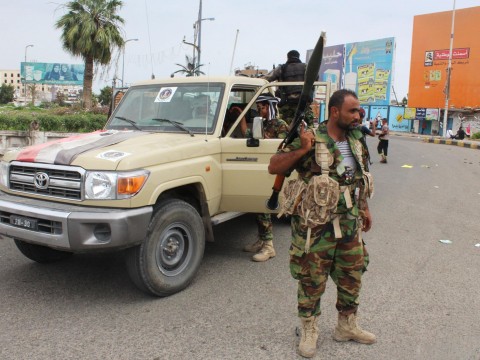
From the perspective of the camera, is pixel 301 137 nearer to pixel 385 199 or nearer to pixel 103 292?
pixel 103 292

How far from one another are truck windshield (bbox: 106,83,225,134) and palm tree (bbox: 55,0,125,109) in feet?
63.8

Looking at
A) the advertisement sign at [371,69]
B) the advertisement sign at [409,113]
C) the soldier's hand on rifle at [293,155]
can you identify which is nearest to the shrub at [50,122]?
the soldier's hand on rifle at [293,155]

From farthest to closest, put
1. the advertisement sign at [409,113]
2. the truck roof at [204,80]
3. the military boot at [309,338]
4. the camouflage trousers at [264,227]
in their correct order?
the advertisement sign at [409,113] < the camouflage trousers at [264,227] < the truck roof at [204,80] < the military boot at [309,338]

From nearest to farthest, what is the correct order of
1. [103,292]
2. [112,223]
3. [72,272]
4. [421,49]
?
[112,223] < [103,292] < [72,272] < [421,49]

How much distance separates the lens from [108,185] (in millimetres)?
3613

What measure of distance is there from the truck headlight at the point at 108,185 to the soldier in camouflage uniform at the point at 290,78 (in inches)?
95.3

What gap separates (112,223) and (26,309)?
1098mm

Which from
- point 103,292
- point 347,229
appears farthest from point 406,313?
point 103,292

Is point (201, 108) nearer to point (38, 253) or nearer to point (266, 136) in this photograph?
point (266, 136)

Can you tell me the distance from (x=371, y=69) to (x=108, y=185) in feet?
169

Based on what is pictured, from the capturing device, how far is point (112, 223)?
11.6ft

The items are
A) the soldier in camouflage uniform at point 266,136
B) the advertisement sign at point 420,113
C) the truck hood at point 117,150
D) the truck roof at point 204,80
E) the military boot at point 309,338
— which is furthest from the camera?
the advertisement sign at point 420,113

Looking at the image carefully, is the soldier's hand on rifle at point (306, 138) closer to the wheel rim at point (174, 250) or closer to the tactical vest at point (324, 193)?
the tactical vest at point (324, 193)

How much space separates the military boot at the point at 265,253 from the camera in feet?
16.7
